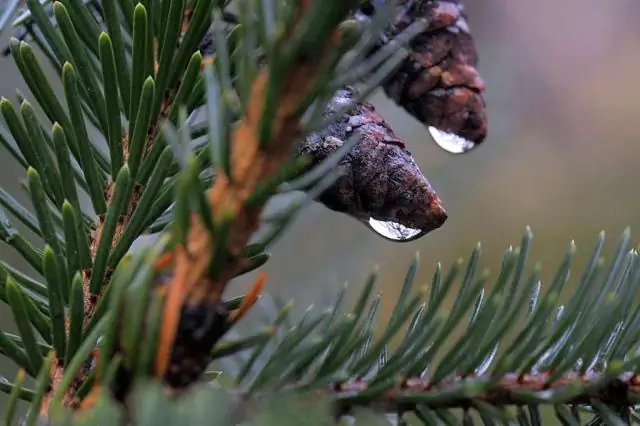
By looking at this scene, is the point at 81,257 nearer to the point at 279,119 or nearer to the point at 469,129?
the point at 279,119

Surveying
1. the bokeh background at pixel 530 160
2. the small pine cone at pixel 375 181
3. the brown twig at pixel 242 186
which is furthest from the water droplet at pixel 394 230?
the bokeh background at pixel 530 160

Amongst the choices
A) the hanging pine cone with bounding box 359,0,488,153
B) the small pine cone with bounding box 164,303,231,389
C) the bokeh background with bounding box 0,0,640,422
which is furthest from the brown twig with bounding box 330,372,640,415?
the bokeh background with bounding box 0,0,640,422

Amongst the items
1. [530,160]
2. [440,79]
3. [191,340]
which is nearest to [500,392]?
[191,340]

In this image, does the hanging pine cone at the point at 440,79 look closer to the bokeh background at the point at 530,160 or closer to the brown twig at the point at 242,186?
the brown twig at the point at 242,186

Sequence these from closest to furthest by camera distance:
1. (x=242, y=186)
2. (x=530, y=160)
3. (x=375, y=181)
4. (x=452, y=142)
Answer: (x=242, y=186) → (x=375, y=181) → (x=452, y=142) → (x=530, y=160)

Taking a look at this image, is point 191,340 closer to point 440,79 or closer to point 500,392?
point 500,392

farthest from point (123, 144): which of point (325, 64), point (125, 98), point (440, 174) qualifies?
point (440, 174)
